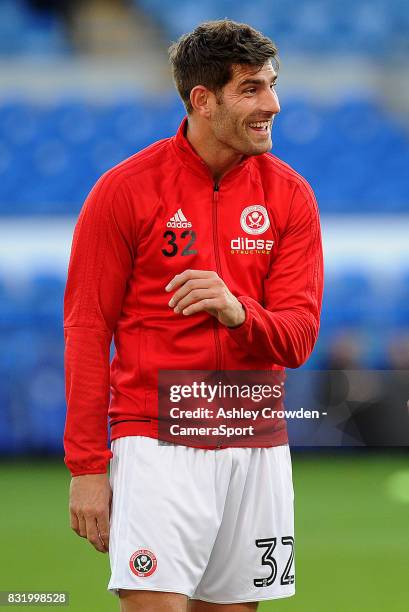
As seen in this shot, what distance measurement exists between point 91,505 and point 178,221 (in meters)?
0.59

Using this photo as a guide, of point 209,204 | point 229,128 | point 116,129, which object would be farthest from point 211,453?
point 116,129

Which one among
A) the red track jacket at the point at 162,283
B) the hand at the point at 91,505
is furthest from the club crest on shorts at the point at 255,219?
the hand at the point at 91,505

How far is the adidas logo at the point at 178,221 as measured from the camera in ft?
7.23

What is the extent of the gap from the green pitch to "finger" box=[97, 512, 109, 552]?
70.7 inches

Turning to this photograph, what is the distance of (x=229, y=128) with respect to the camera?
7.39 ft

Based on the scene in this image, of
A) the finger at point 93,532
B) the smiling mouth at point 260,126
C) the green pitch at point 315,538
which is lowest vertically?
the green pitch at point 315,538

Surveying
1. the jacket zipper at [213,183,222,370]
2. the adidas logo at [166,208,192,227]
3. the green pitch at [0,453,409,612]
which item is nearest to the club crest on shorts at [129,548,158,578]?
the jacket zipper at [213,183,222,370]

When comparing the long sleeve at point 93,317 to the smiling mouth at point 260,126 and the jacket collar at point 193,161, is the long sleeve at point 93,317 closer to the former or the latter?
the jacket collar at point 193,161

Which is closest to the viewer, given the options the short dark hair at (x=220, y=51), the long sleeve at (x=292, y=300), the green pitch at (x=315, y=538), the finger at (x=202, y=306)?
the finger at (x=202, y=306)

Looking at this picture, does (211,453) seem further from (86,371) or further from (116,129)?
(116,129)

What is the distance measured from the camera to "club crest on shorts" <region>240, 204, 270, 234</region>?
2.25 m

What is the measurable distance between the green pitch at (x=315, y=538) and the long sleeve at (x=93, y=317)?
191 cm

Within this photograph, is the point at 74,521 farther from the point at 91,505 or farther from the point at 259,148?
the point at 259,148

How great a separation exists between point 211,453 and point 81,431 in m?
0.27
